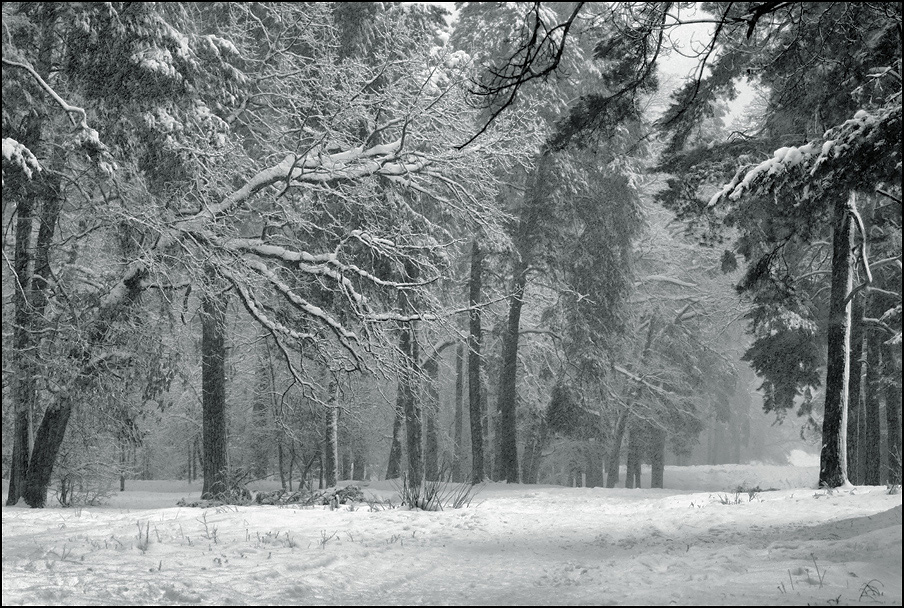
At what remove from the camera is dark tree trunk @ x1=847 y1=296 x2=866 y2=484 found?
13436 mm

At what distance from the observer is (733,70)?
12031mm

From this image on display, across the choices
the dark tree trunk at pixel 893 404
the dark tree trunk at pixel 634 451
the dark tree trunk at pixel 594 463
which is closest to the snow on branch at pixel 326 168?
the dark tree trunk at pixel 893 404

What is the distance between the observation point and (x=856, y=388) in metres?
16.1

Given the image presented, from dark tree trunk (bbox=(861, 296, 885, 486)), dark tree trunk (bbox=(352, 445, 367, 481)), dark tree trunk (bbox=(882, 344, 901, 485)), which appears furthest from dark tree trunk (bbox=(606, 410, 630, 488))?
dark tree trunk (bbox=(861, 296, 885, 486))

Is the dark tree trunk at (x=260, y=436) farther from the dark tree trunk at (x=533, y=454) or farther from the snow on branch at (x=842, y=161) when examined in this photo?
the snow on branch at (x=842, y=161)

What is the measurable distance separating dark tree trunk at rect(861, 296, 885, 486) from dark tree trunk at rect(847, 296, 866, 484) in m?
0.22

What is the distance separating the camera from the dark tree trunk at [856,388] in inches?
529

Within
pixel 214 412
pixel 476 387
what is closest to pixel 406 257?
pixel 214 412

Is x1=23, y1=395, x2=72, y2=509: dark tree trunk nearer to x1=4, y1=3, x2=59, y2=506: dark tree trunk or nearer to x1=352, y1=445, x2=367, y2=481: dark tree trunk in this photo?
x1=4, y1=3, x2=59, y2=506: dark tree trunk

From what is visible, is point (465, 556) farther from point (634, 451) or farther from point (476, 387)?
point (634, 451)

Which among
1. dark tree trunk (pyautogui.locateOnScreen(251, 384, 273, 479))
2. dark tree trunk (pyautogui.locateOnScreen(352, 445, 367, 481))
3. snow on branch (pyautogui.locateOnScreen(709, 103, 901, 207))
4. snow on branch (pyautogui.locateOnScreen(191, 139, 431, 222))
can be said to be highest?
snow on branch (pyautogui.locateOnScreen(191, 139, 431, 222))

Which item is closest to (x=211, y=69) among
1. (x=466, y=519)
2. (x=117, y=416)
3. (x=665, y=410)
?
(x=117, y=416)

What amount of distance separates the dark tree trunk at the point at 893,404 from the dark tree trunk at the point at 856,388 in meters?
0.43

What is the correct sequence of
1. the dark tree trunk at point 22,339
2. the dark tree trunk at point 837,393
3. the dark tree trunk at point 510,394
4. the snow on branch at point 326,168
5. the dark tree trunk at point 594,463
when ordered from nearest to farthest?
the dark tree trunk at point 22,339 < the snow on branch at point 326,168 < the dark tree trunk at point 837,393 < the dark tree trunk at point 510,394 < the dark tree trunk at point 594,463
